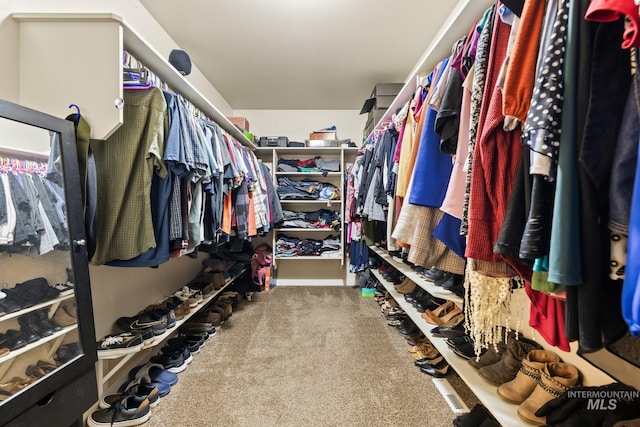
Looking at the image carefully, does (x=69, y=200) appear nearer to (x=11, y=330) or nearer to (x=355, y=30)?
(x=11, y=330)

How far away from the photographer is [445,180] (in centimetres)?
88

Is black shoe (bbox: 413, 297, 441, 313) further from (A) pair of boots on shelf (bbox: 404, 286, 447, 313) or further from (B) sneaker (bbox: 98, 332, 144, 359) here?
(B) sneaker (bbox: 98, 332, 144, 359)

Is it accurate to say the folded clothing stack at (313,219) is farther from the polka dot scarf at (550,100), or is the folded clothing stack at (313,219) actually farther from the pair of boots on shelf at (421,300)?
the polka dot scarf at (550,100)

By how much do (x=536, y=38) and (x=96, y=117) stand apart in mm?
1323

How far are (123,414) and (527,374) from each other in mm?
1669

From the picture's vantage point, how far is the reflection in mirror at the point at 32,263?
78 cm

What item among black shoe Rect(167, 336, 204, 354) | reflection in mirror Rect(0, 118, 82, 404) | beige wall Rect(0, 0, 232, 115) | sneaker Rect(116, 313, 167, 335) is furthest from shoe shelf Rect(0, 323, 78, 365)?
black shoe Rect(167, 336, 204, 354)

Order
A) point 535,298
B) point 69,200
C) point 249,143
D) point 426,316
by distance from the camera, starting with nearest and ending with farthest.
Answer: point 535,298
point 69,200
point 426,316
point 249,143

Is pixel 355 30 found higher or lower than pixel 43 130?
higher

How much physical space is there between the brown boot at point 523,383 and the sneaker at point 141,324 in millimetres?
1575

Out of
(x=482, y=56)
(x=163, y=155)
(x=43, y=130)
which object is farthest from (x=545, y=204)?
(x=43, y=130)

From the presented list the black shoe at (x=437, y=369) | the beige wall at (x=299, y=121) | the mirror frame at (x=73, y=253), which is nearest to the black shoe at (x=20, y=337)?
the mirror frame at (x=73, y=253)

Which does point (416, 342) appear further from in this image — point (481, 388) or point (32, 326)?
point (32, 326)

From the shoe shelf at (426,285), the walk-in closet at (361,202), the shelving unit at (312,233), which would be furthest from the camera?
the shelving unit at (312,233)
